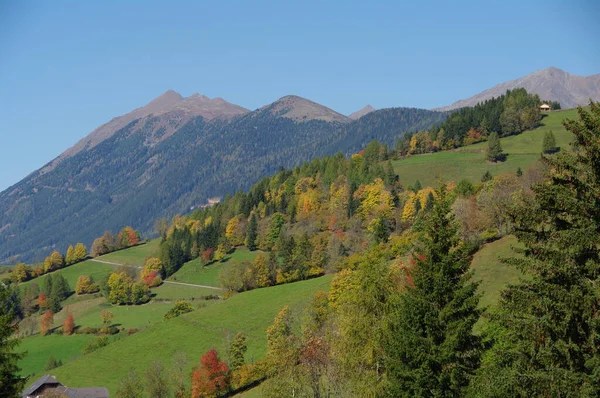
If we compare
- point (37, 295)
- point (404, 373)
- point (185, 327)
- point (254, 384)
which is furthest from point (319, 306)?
point (37, 295)

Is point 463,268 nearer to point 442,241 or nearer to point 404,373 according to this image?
point 442,241

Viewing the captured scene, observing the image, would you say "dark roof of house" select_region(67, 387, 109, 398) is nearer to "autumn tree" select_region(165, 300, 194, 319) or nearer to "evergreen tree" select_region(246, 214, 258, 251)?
"autumn tree" select_region(165, 300, 194, 319)

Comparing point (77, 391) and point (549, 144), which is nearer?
point (77, 391)

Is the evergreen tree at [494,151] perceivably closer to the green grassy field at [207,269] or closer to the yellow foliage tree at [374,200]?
the yellow foliage tree at [374,200]

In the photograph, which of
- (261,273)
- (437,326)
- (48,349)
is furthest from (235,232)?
(437,326)

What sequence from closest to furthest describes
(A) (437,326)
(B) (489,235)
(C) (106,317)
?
1. (A) (437,326)
2. (B) (489,235)
3. (C) (106,317)

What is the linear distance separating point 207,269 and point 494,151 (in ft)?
291

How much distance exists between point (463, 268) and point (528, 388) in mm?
10329

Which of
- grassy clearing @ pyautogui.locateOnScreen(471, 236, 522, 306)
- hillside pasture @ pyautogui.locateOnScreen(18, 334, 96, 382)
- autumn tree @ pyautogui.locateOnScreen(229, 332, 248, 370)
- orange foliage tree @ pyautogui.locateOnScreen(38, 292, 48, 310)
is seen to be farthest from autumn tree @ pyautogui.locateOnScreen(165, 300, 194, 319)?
grassy clearing @ pyautogui.locateOnScreen(471, 236, 522, 306)

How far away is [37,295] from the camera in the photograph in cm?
18662

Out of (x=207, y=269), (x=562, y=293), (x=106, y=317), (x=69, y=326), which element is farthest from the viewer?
(x=207, y=269)

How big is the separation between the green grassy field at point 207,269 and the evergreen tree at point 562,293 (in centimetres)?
14314

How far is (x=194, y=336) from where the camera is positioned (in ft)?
351

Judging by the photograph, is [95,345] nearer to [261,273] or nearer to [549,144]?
[261,273]
